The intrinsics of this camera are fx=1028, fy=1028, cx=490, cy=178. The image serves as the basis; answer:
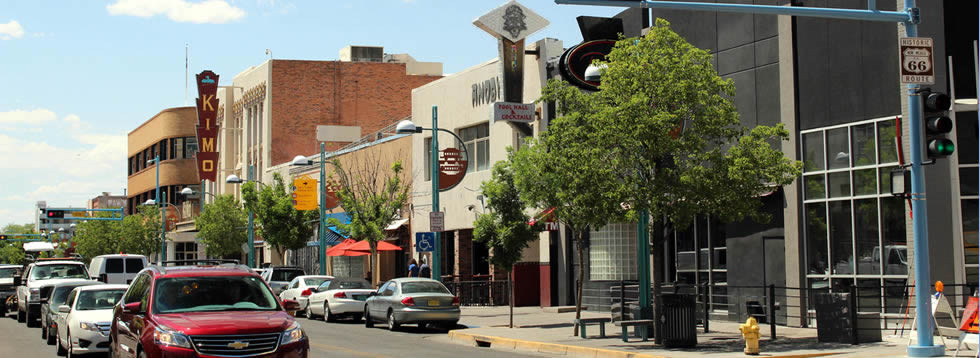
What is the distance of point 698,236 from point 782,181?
760 cm

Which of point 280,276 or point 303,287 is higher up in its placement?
point 280,276

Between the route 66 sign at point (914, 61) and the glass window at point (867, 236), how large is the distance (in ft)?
20.3

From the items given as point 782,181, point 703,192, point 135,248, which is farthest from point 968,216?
point 135,248

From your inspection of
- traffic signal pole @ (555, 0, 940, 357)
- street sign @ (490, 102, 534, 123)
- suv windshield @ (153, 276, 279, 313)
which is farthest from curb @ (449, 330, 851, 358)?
street sign @ (490, 102, 534, 123)

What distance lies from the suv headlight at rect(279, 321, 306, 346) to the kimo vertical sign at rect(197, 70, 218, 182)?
6284cm

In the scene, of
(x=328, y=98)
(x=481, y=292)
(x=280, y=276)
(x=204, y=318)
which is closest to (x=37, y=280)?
(x=280, y=276)

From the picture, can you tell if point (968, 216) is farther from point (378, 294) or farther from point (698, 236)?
point (378, 294)

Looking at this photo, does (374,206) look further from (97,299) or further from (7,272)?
(97,299)

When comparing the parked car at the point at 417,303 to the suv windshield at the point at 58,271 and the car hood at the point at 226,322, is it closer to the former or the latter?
the suv windshield at the point at 58,271

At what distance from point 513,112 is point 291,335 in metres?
20.7

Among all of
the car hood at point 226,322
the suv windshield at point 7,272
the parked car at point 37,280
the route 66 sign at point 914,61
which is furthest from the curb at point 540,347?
the suv windshield at point 7,272

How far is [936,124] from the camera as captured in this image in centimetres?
1594

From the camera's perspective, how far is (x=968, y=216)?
20.2 m

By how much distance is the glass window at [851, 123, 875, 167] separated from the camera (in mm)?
21766
